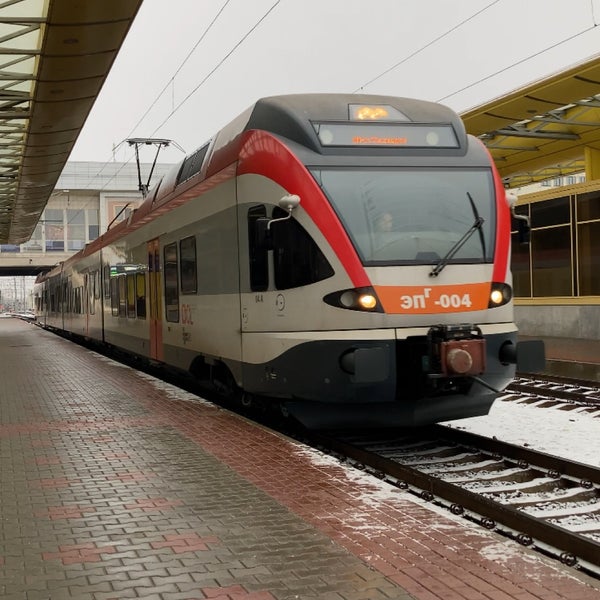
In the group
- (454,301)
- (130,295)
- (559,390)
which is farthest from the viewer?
(130,295)

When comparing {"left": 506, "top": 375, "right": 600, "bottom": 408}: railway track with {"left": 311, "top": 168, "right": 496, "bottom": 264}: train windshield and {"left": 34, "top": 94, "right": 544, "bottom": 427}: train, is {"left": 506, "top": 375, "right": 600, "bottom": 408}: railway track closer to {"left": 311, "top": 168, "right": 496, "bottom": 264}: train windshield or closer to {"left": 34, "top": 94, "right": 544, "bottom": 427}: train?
{"left": 34, "top": 94, "right": 544, "bottom": 427}: train

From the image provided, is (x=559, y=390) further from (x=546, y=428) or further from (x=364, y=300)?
(x=364, y=300)

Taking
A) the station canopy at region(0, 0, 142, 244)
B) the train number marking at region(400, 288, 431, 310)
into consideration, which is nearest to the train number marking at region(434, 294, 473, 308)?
the train number marking at region(400, 288, 431, 310)

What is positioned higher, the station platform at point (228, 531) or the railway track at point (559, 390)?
the station platform at point (228, 531)

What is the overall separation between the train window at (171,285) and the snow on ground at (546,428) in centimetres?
430

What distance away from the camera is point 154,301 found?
13.1 metres

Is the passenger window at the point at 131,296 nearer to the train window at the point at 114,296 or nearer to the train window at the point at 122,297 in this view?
the train window at the point at 122,297

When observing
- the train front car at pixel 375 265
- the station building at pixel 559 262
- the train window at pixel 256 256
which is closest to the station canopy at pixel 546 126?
the station building at pixel 559 262

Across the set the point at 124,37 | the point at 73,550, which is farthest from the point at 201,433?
the point at 124,37

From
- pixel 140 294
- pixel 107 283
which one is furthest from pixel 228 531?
pixel 107 283

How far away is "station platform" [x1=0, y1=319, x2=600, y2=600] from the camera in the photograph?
4020 millimetres

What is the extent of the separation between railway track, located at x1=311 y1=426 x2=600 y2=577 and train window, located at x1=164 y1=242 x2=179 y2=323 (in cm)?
381

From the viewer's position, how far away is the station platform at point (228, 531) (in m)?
4.02

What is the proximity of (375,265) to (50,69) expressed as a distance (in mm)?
8966
